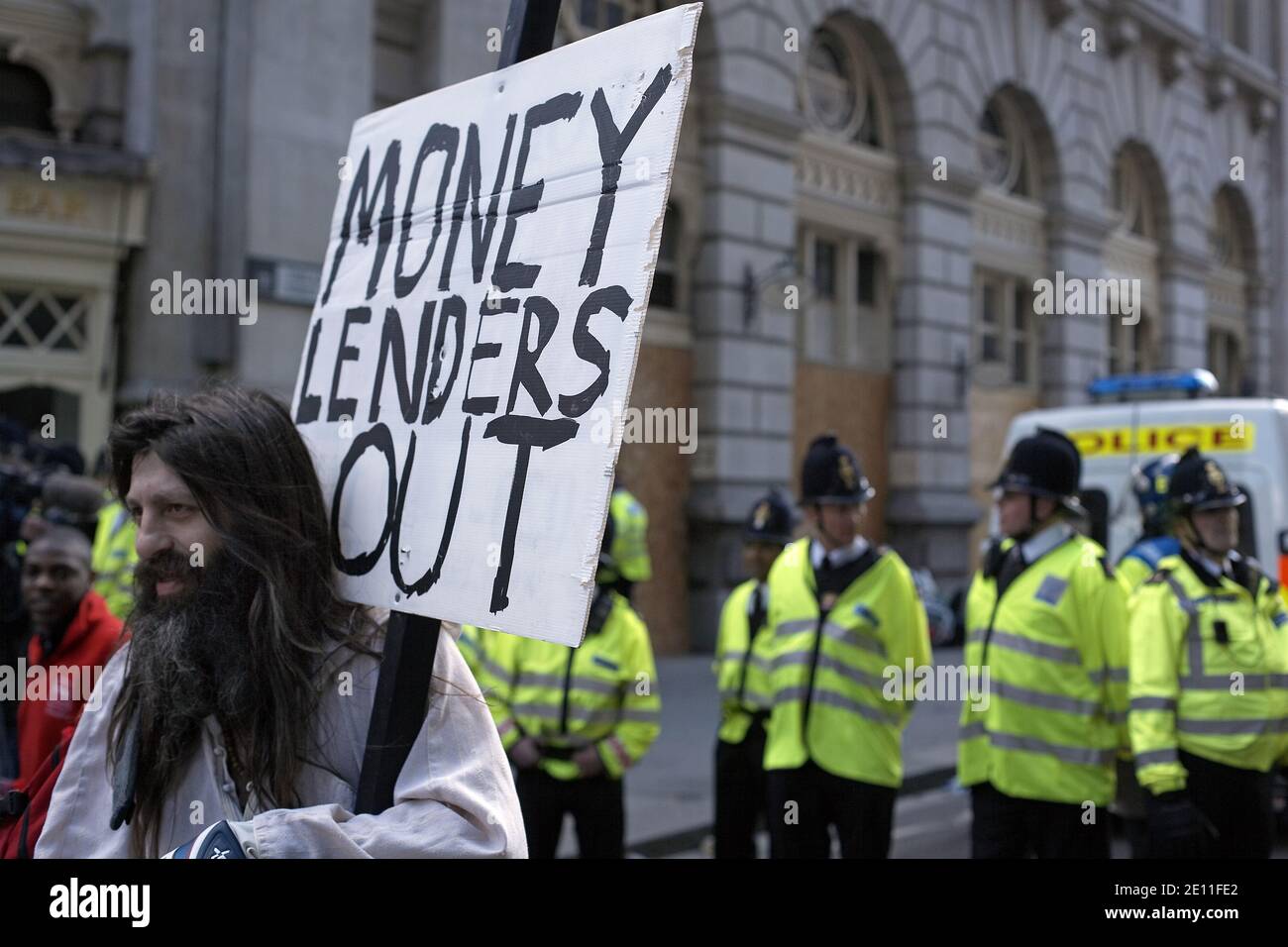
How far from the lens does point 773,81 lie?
17.2 meters

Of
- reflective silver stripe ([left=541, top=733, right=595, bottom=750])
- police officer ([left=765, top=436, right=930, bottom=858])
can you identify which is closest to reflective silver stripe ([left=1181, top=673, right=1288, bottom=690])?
police officer ([left=765, top=436, right=930, bottom=858])

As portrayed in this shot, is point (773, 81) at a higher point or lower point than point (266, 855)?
higher

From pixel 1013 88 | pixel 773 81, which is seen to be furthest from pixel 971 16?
pixel 773 81

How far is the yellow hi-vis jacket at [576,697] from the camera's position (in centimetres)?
579

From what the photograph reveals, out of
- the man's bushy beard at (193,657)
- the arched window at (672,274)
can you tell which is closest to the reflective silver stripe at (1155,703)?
the man's bushy beard at (193,657)

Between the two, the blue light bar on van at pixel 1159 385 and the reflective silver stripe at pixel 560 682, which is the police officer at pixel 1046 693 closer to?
the reflective silver stripe at pixel 560 682

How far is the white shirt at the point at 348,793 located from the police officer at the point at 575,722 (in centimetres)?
346

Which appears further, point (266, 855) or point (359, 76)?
point (359, 76)

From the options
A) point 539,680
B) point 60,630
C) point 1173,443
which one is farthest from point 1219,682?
point 1173,443

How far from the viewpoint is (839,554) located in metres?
6.05

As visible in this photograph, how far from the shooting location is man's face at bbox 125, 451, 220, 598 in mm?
2350

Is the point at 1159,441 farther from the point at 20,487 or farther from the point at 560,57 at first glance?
the point at 560,57

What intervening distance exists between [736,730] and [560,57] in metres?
5.00

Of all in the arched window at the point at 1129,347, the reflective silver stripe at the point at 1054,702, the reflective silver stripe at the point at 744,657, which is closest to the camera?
the reflective silver stripe at the point at 1054,702
